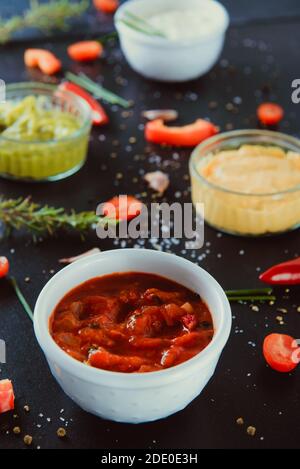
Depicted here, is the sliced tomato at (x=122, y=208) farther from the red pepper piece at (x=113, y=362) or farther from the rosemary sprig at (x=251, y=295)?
the red pepper piece at (x=113, y=362)

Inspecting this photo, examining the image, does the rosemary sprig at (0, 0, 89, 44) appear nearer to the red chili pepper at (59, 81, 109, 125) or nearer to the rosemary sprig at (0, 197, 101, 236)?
Answer: the red chili pepper at (59, 81, 109, 125)

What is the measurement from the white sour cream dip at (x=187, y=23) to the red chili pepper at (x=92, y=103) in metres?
0.50

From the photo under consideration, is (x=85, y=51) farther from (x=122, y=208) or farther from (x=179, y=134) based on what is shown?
(x=122, y=208)

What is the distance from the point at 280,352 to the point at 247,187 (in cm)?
79

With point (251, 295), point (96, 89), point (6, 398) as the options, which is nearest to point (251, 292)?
point (251, 295)

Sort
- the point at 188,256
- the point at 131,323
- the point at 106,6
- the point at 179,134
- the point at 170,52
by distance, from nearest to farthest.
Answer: the point at 131,323 < the point at 188,256 < the point at 179,134 < the point at 170,52 < the point at 106,6

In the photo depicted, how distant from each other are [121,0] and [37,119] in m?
1.78

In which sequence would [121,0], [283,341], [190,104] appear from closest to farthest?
[283,341] → [190,104] → [121,0]

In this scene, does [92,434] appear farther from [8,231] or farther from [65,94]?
[65,94]

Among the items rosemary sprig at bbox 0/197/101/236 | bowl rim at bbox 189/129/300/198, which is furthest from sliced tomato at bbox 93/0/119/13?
rosemary sprig at bbox 0/197/101/236

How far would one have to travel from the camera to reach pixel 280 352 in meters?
2.58

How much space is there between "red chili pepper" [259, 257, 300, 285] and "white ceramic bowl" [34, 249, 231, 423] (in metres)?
0.49

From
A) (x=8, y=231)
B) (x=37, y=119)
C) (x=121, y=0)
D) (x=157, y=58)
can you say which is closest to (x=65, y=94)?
(x=37, y=119)

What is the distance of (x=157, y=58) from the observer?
13.3ft
